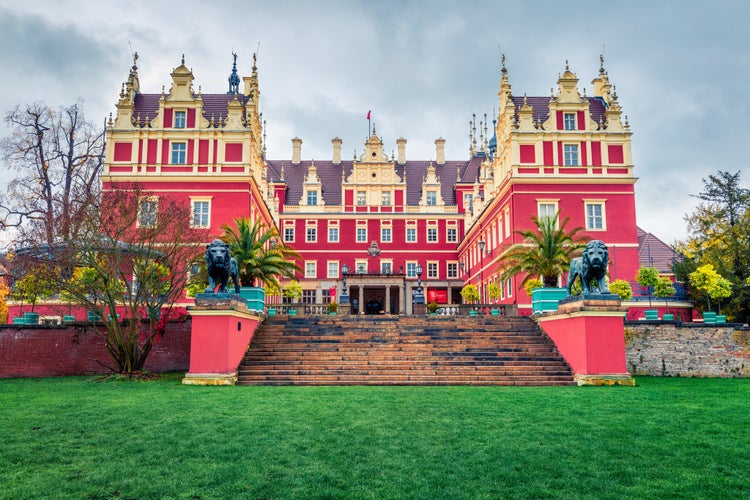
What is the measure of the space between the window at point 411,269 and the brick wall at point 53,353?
27.9 metres

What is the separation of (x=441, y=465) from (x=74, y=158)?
3189 centimetres

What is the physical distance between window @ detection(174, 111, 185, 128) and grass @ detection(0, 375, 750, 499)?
22900mm

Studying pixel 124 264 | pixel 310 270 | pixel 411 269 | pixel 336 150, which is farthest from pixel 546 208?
pixel 336 150

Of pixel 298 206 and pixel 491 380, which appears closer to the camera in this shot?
pixel 491 380

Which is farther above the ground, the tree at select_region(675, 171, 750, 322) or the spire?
the spire

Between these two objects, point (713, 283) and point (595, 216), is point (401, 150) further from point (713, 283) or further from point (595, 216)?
point (713, 283)

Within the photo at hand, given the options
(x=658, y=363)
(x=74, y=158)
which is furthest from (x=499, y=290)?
(x=74, y=158)

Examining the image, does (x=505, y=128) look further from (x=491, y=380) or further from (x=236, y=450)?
(x=236, y=450)

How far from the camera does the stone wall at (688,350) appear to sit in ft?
63.9

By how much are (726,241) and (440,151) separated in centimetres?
2759

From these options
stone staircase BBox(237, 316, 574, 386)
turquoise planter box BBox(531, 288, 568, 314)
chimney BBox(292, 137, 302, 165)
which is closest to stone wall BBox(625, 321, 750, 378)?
turquoise planter box BBox(531, 288, 568, 314)

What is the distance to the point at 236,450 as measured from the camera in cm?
671

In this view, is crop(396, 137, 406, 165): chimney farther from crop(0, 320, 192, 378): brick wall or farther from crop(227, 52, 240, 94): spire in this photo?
crop(0, 320, 192, 378): brick wall

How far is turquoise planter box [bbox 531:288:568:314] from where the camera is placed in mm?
19297
